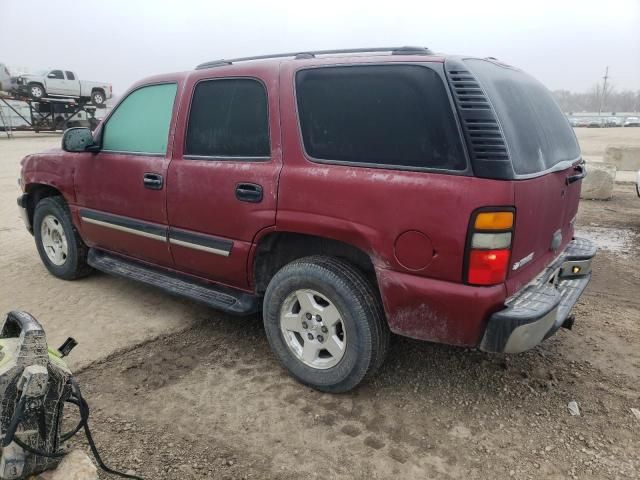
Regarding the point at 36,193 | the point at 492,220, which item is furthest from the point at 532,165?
the point at 36,193

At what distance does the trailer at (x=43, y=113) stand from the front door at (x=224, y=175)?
24.3m

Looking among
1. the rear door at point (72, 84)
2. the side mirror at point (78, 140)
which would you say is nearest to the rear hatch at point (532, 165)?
the side mirror at point (78, 140)

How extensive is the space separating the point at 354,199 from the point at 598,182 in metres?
8.20

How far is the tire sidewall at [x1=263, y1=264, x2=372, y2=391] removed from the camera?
261cm

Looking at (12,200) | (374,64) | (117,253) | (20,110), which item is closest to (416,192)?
(374,64)

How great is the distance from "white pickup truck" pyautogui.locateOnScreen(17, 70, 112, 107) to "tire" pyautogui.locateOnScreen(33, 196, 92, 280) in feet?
78.2

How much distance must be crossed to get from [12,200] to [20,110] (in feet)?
70.7

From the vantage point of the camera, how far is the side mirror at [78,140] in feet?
12.6

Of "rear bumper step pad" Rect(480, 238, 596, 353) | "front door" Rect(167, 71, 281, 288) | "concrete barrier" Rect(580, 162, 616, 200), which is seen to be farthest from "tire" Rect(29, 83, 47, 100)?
"rear bumper step pad" Rect(480, 238, 596, 353)

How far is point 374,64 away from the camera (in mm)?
2531

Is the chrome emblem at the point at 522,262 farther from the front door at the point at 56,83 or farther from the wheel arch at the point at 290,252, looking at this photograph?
the front door at the point at 56,83

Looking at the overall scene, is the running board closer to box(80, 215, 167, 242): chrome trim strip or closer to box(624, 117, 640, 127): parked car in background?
box(80, 215, 167, 242): chrome trim strip

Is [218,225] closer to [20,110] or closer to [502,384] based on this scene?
[502,384]

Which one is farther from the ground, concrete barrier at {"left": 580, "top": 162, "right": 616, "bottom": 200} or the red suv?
the red suv
